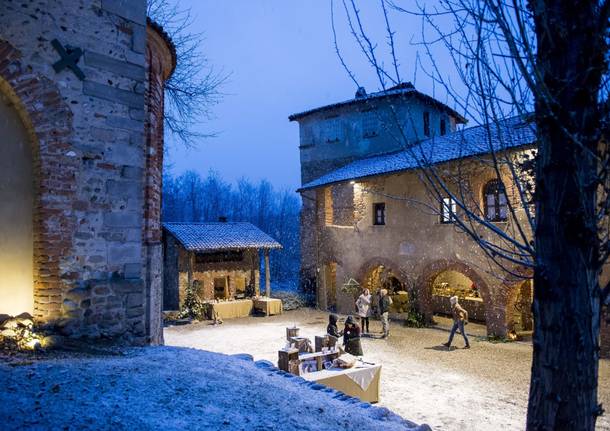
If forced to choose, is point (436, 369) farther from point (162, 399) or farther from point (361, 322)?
point (162, 399)

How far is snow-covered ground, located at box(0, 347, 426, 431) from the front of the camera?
3.10m

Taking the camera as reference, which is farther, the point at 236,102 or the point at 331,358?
the point at 236,102

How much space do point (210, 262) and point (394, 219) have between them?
7.67 meters

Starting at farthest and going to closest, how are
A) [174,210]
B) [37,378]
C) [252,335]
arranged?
[174,210]
[252,335]
[37,378]

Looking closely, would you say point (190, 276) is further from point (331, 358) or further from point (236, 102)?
point (236, 102)

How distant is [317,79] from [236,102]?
39525mm

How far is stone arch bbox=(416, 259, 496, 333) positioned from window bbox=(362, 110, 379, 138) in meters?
8.12

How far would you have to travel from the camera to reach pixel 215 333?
13.4m

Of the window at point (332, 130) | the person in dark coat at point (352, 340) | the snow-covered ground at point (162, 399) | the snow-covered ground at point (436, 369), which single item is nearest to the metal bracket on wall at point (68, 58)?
the snow-covered ground at point (162, 399)

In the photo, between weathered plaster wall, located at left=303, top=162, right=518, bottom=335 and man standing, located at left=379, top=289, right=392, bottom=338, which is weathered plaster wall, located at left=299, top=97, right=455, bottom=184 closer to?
weathered plaster wall, located at left=303, top=162, right=518, bottom=335

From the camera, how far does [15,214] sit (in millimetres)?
5223

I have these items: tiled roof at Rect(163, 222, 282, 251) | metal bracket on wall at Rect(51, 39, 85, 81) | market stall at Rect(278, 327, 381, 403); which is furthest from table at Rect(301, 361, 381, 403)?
tiled roof at Rect(163, 222, 282, 251)

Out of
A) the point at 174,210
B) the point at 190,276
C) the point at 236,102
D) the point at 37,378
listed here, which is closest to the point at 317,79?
the point at 236,102

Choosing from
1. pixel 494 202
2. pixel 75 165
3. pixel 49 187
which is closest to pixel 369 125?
pixel 494 202
